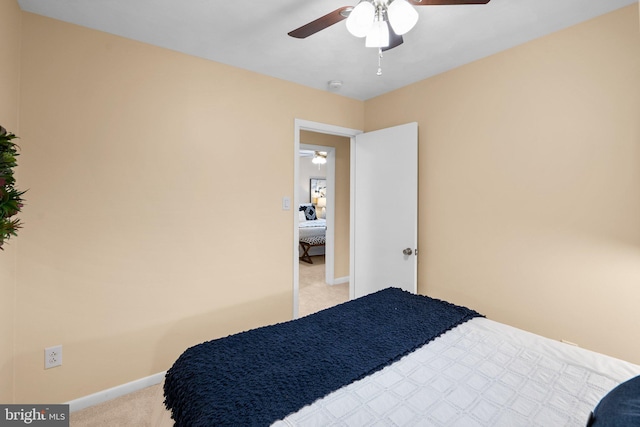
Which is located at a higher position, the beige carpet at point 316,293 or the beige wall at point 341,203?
the beige wall at point 341,203

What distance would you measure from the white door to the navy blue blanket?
3.33ft

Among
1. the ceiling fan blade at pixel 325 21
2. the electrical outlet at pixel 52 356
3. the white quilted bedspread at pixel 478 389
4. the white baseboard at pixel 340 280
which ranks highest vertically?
the ceiling fan blade at pixel 325 21

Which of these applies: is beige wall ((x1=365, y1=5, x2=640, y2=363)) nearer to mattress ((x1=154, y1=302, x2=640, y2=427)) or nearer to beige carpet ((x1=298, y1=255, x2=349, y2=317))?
mattress ((x1=154, y1=302, x2=640, y2=427))

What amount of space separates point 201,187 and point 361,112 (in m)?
1.92

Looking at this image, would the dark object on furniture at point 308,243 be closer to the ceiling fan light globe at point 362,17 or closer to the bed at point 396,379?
the bed at point 396,379

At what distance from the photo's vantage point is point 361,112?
127 inches

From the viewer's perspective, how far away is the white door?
2.62 metres

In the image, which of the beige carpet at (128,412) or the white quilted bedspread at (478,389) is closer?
the white quilted bedspread at (478,389)

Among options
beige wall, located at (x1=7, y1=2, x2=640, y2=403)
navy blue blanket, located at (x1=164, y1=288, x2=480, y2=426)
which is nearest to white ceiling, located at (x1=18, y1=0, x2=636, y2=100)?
beige wall, located at (x1=7, y1=2, x2=640, y2=403)

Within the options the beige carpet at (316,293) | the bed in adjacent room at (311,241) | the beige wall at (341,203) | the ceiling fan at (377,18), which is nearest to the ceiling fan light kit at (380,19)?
the ceiling fan at (377,18)

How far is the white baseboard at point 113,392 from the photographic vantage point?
1826mm

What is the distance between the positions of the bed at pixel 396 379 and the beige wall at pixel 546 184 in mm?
704

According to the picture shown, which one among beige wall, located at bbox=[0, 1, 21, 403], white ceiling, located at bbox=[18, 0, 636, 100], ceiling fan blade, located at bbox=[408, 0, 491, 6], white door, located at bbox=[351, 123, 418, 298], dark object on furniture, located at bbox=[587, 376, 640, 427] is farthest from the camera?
white door, located at bbox=[351, 123, 418, 298]

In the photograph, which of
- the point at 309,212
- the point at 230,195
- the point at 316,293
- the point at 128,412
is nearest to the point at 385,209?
the point at 230,195
